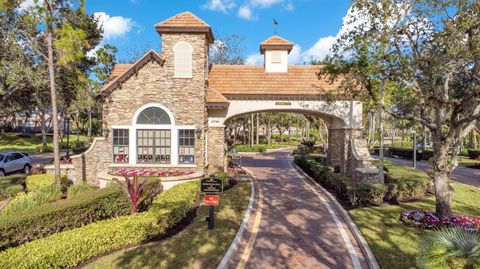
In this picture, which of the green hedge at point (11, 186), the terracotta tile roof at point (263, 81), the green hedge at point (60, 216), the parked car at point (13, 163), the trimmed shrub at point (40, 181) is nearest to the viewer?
the green hedge at point (60, 216)

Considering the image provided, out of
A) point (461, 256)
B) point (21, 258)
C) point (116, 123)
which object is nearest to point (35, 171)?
point (116, 123)

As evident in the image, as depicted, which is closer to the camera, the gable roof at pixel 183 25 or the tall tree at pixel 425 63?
the tall tree at pixel 425 63

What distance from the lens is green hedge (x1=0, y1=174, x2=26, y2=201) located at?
14492mm

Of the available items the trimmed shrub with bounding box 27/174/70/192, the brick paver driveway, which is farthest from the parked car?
the brick paver driveway

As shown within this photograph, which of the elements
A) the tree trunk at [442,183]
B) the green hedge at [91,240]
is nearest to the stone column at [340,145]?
the tree trunk at [442,183]

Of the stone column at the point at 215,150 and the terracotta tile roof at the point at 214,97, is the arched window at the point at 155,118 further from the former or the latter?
the stone column at the point at 215,150

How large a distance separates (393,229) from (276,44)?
45.1 feet

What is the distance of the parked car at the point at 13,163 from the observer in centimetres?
2094

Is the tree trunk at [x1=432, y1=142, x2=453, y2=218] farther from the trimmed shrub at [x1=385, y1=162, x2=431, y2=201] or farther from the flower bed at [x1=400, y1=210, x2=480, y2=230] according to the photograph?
the trimmed shrub at [x1=385, y1=162, x2=431, y2=201]

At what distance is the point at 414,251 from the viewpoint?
7836mm

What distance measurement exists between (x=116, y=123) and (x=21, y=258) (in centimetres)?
1095

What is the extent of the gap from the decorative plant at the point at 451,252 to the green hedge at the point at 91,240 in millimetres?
6794

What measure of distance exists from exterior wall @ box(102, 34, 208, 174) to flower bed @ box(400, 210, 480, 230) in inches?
419

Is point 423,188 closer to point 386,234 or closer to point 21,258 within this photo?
point 386,234
